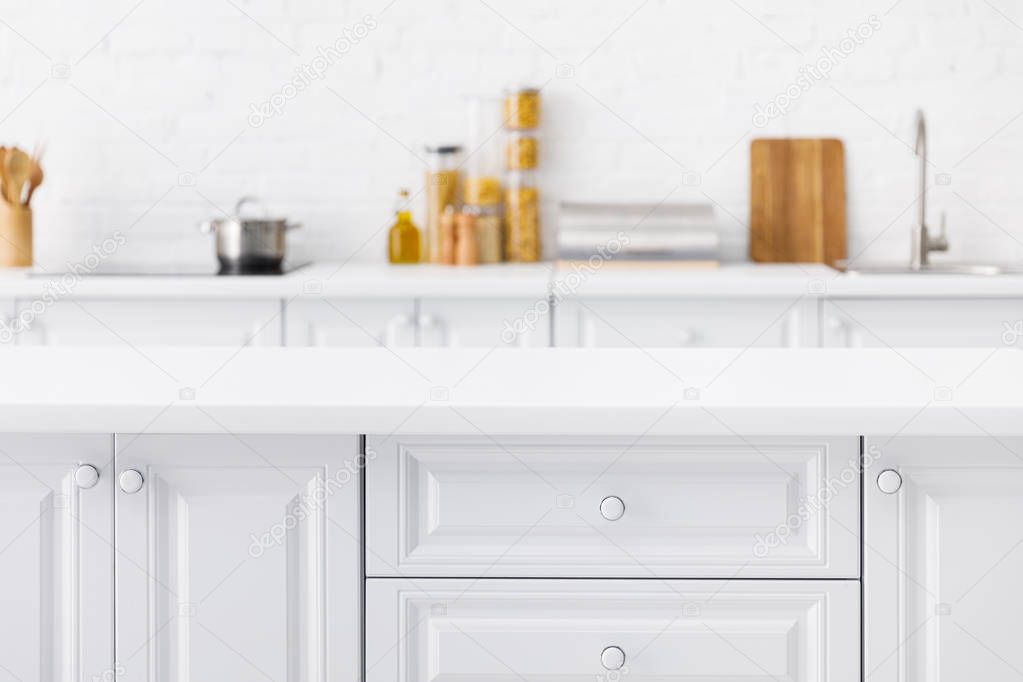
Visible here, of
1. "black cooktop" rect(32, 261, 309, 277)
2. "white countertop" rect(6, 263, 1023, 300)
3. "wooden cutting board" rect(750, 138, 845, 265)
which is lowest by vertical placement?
"white countertop" rect(6, 263, 1023, 300)

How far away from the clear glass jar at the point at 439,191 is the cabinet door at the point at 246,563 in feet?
6.97

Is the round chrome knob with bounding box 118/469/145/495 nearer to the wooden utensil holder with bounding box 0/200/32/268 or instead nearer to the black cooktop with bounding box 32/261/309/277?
the black cooktop with bounding box 32/261/309/277

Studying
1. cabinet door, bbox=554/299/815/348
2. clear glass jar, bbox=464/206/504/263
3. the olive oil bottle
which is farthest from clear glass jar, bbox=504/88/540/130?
cabinet door, bbox=554/299/815/348

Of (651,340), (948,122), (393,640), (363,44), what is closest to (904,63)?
(948,122)

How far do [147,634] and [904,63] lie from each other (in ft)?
9.42

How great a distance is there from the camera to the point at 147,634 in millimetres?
1273

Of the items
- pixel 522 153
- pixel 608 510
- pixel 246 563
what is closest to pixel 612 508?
pixel 608 510

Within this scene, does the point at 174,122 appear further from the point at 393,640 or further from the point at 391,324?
the point at 393,640

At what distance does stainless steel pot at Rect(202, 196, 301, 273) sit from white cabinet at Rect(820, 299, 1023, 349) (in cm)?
138

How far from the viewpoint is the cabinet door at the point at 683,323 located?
2844mm

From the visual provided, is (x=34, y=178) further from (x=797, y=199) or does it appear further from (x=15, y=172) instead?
(x=797, y=199)

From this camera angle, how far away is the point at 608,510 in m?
1.25

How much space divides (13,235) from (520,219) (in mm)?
1414

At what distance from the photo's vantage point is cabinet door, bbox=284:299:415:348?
2.87 metres
